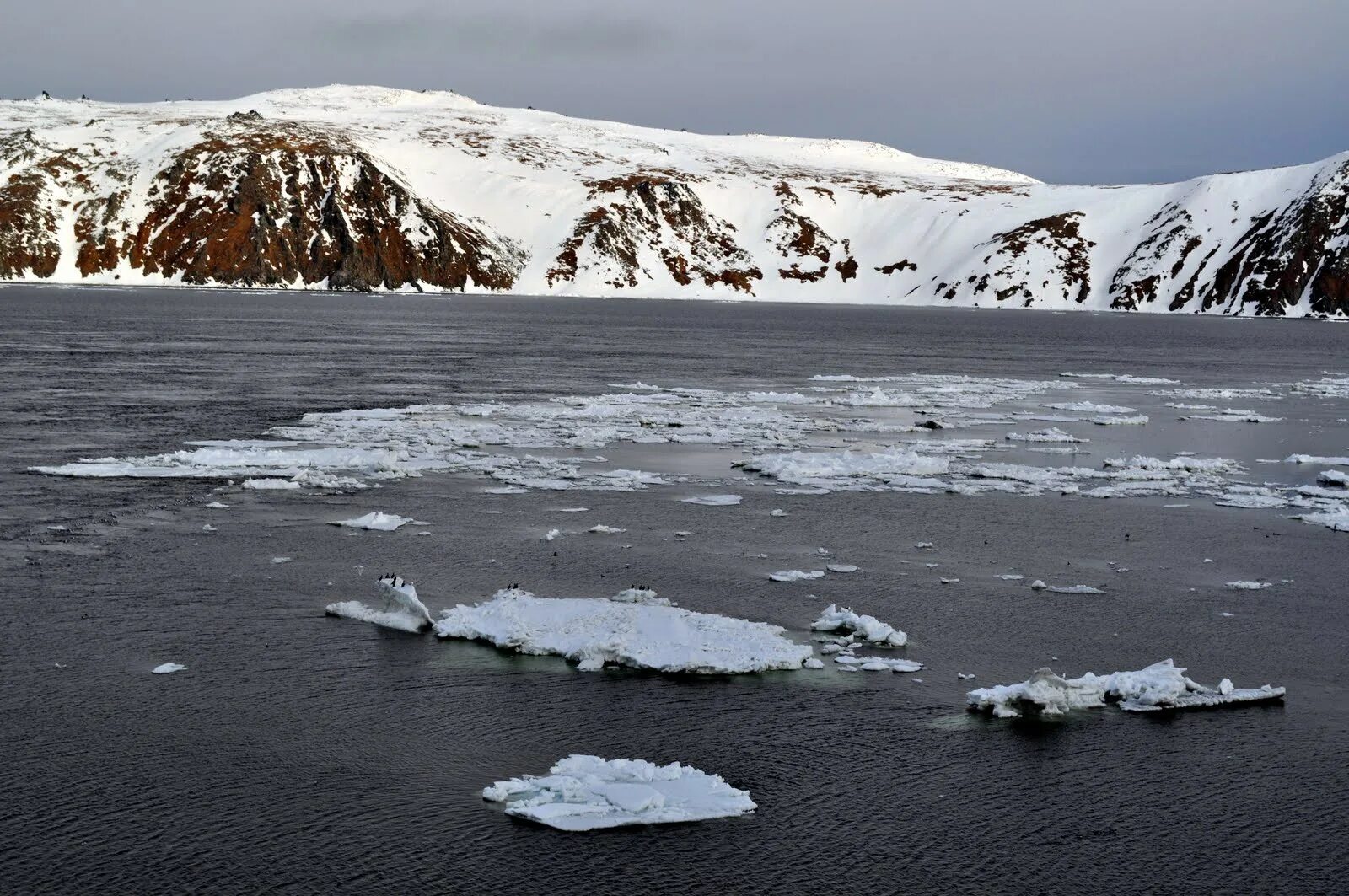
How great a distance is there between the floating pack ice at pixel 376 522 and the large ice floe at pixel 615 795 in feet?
39.8

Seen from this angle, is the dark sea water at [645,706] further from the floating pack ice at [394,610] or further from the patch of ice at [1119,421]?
the patch of ice at [1119,421]

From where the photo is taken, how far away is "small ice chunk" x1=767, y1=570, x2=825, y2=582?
21766mm

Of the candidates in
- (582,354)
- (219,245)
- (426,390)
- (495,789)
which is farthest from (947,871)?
(219,245)

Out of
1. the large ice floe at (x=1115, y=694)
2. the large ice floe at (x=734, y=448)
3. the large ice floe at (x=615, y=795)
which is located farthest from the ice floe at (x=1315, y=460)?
the large ice floe at (x=615, y=795)

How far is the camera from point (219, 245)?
189 metres

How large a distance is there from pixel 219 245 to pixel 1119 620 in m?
186

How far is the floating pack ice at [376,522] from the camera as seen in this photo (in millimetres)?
24906

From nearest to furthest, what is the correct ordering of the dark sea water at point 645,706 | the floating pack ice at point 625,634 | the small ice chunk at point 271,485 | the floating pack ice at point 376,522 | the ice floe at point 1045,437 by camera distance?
the dark sea water at point 645,706
the floating pack ice at point 625,634
the floating pack ice at point 376,522
the small ice chunk at point 271,485
the ice floe at point 1045,437

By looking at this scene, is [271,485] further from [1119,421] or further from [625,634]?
[1119,421]

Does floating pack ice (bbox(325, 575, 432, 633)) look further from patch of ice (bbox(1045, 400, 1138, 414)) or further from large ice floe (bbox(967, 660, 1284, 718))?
patch of ice (bbox(1045, 400, 1138, 414))

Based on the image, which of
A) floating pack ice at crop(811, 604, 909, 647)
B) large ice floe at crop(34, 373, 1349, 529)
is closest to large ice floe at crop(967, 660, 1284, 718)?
floating pack ice at crop(811, 604, 909, 647)

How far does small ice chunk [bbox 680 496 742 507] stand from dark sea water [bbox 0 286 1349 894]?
0.35 m

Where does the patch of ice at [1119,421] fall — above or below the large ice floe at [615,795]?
above

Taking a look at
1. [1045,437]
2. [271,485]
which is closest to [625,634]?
[271,485]
